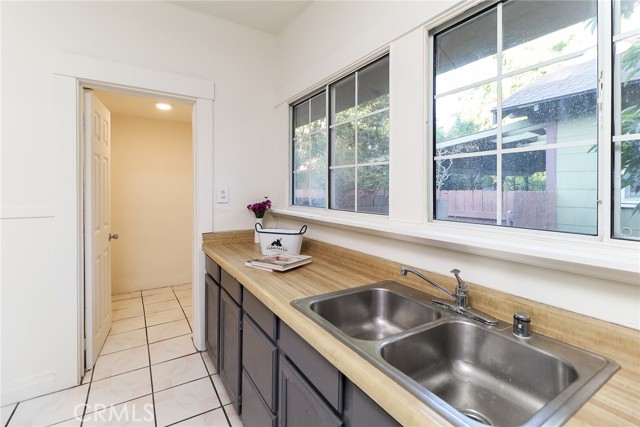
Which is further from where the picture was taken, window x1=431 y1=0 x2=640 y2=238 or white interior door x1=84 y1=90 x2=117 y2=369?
white interior door x1=84 y1=90 x2=117 y2=369

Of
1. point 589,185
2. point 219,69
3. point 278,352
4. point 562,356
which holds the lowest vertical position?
point 278,352

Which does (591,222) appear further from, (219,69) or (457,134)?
(219,69)

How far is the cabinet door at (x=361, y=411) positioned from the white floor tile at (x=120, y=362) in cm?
194

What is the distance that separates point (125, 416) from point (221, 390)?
1.66ft

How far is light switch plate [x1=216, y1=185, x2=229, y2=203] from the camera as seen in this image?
2299mm

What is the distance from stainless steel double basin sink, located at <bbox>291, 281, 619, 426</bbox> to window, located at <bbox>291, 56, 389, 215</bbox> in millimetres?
759

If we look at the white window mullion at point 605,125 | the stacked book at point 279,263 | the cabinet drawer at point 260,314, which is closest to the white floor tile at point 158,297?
the stacked book at point 279,263

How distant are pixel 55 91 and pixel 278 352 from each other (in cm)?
203

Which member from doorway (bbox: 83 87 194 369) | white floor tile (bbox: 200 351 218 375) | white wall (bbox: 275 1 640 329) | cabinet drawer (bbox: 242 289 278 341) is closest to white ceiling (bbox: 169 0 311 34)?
white wall (bbox: 275 1 640 329)

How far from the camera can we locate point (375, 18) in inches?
59.7

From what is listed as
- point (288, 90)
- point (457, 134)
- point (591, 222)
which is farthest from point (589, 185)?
point (288, 90)

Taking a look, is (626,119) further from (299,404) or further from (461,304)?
(299,404)

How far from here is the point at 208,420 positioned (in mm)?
1592

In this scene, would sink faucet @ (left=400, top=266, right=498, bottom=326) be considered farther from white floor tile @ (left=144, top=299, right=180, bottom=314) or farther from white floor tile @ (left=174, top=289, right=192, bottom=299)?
white floor tile @ (left=174, top=289, right=192, bottom=299)
